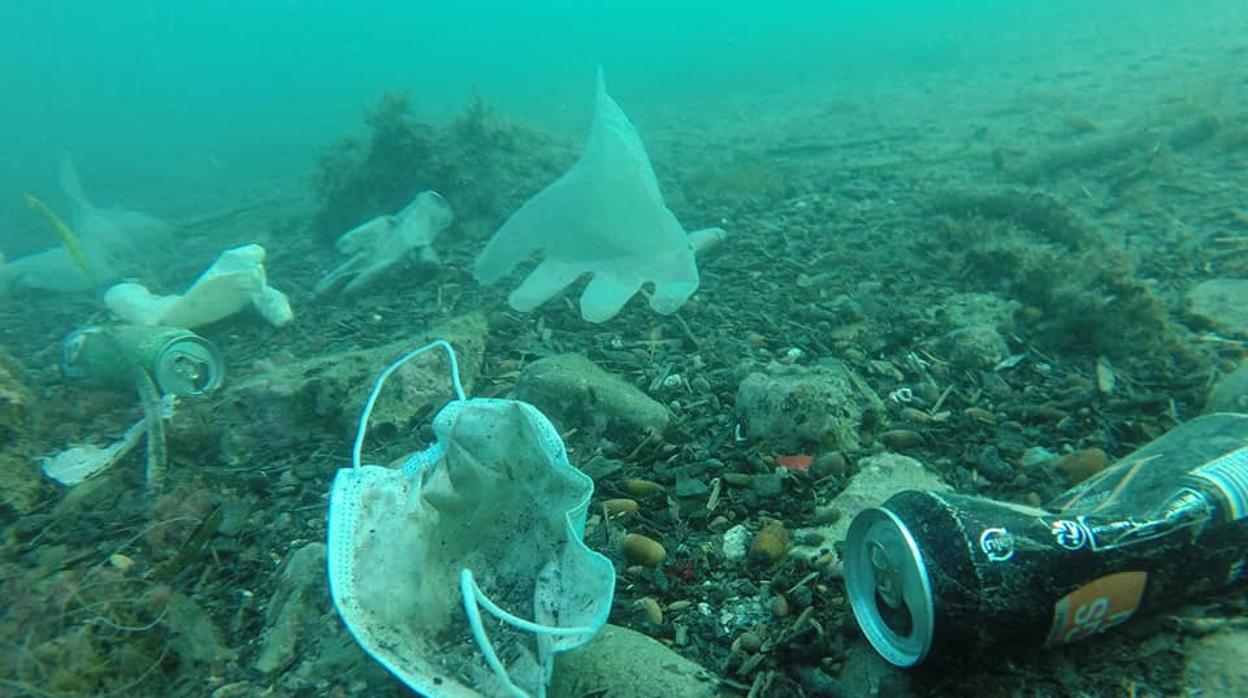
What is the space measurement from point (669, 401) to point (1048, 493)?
158 centimetres

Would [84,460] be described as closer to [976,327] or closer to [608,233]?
[608,233]

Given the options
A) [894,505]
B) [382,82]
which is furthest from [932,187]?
[382,82]

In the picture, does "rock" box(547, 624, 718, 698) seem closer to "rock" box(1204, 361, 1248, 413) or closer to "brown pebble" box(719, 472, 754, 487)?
"brown pebble" box(719, 472, 754, 487)

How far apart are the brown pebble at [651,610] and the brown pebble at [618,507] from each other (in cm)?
39

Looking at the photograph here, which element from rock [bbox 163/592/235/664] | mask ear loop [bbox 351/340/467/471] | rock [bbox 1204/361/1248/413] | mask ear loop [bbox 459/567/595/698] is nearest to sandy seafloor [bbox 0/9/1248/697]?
rock [bbox 163/592/235/664]

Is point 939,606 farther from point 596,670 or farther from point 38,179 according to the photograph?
point 38,179

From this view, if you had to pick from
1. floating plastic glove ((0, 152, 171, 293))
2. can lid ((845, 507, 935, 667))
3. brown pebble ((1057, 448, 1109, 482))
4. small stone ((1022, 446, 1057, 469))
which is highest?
can lid ((845, 507, 935, 667))

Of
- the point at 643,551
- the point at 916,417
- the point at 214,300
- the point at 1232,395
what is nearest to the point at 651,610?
the point at 643,551

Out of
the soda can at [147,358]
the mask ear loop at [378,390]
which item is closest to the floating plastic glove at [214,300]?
the soda can at [147,358]

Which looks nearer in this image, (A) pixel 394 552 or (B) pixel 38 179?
(A) pixel 394 552

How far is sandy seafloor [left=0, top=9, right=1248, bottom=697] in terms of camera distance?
1.91 m

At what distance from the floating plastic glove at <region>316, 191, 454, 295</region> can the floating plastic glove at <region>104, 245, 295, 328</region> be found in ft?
1.97

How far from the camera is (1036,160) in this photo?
6477mm

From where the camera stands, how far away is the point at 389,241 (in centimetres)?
538
